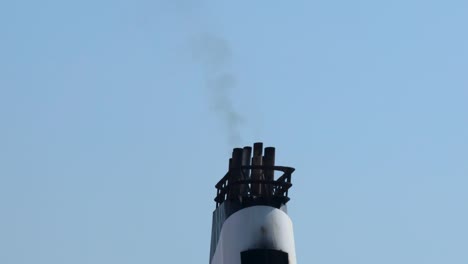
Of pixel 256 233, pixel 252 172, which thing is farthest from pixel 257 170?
pixel 256 233

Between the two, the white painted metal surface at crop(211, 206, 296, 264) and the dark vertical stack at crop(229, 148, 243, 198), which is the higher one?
the dark vertical stack at crop(229, 148, 243, 198)

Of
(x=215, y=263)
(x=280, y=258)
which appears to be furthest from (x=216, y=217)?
(x=280, y=258)

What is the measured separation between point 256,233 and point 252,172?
1.59 metres

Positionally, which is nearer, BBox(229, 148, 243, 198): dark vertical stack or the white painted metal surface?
the white painted metal surface

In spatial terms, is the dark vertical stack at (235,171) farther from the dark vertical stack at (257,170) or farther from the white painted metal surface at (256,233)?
the white painted metal surface at (256,233)

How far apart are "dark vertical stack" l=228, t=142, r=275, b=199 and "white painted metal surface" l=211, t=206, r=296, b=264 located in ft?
1.58

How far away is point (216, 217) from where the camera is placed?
2641cm

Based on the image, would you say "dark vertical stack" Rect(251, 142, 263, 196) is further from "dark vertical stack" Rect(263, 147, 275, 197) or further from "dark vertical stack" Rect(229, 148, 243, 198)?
"dark vertical stack" Rect(229, 148, 243, 198)

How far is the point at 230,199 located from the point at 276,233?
150 centimetres

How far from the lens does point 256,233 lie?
2411 cm

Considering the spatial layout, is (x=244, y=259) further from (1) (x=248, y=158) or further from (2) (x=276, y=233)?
(1) (x=248, y=158)

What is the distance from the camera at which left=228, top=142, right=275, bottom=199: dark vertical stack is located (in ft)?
81.1

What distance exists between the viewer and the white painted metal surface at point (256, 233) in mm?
24016

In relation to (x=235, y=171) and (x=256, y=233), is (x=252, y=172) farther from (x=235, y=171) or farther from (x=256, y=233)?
(x=256, y=233)
